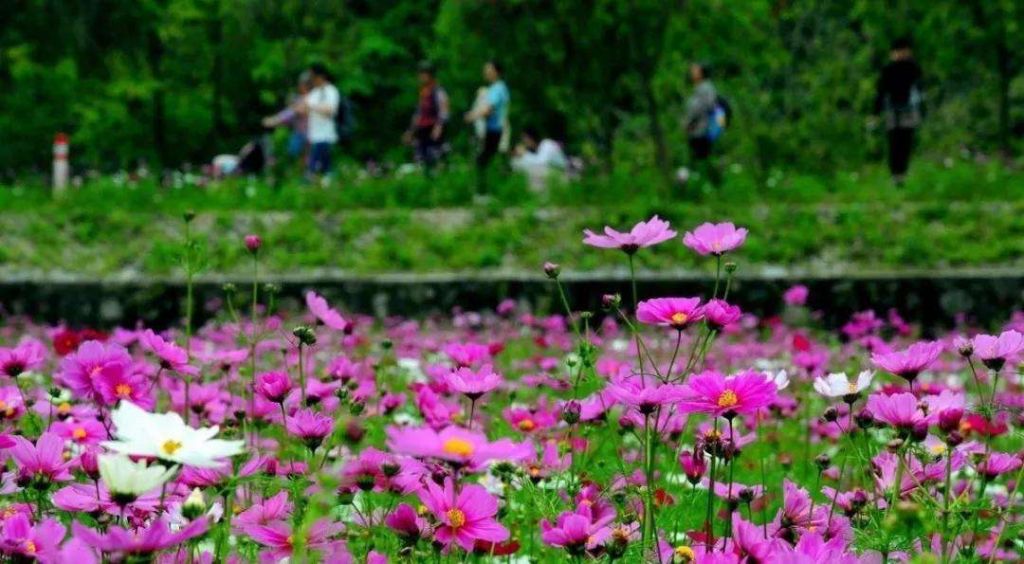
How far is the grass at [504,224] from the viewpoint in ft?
26.2

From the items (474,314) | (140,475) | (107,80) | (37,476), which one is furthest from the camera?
(107,80)

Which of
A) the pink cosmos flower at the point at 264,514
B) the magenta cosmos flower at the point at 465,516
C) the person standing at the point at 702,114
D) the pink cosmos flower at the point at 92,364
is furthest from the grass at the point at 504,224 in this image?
the magenta cosmos flower at the point at 465,516

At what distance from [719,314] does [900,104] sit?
1036cm

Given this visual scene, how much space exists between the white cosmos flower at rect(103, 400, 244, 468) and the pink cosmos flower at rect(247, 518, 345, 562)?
0.17 m

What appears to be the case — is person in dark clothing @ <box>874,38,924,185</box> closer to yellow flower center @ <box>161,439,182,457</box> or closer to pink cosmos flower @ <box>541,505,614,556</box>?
pink cosmos flower @ <box>541,505,614,556</box>

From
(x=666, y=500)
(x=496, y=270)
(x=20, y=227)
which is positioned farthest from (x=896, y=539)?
(x=20, y=227)

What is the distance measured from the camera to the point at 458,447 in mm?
934

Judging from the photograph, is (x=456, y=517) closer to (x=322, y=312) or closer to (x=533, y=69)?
(x=322, y=312)

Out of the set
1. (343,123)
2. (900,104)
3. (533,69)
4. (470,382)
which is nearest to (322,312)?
(470,382)

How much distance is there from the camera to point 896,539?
4.69ft

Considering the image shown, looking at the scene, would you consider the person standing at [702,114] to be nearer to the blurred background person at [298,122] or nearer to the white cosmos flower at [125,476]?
the blurred background person at [298,122]

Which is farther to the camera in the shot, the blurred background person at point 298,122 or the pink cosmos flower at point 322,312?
the blurred background person at point 298,122

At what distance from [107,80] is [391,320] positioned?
1711 cm

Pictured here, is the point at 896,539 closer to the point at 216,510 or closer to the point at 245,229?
the point at 216,510
